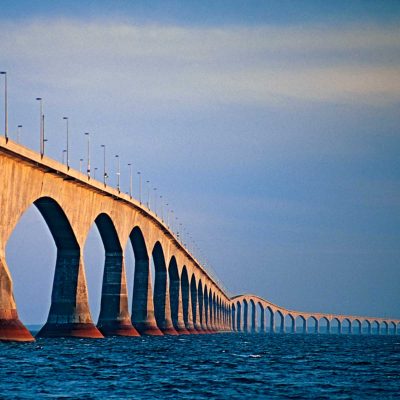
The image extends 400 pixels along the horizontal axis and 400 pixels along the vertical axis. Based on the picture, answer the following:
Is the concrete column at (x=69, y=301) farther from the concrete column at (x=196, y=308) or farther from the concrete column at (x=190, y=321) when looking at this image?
the concrete column at (x=196, y=308)

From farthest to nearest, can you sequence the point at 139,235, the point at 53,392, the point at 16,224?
the point at 139,235 < the point at 16,224 < the point at 53,392

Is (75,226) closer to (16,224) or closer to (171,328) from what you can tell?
(16,224)

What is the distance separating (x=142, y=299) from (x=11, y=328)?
167ft

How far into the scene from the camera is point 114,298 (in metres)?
90.0

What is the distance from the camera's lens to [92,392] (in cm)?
3303

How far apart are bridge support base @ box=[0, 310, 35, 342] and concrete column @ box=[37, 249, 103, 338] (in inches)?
589

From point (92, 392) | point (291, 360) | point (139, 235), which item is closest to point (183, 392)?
point (92, 392)

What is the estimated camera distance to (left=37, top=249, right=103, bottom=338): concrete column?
73812 mm

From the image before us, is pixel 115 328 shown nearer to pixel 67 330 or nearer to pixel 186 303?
pixel 67 330

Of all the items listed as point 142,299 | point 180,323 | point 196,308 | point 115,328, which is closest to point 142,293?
point 142,299

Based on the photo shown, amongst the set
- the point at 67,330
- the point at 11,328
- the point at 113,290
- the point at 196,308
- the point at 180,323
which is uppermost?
the point at 113,290

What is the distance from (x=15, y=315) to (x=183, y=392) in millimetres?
23987

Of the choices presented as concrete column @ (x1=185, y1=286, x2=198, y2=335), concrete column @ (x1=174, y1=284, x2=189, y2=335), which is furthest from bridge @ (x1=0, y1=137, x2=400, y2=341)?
concrete column @ (x1=185, y1=286, x2=198, y2=335)

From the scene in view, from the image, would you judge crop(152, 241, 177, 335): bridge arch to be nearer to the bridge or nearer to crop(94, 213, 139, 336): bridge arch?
the bridge
